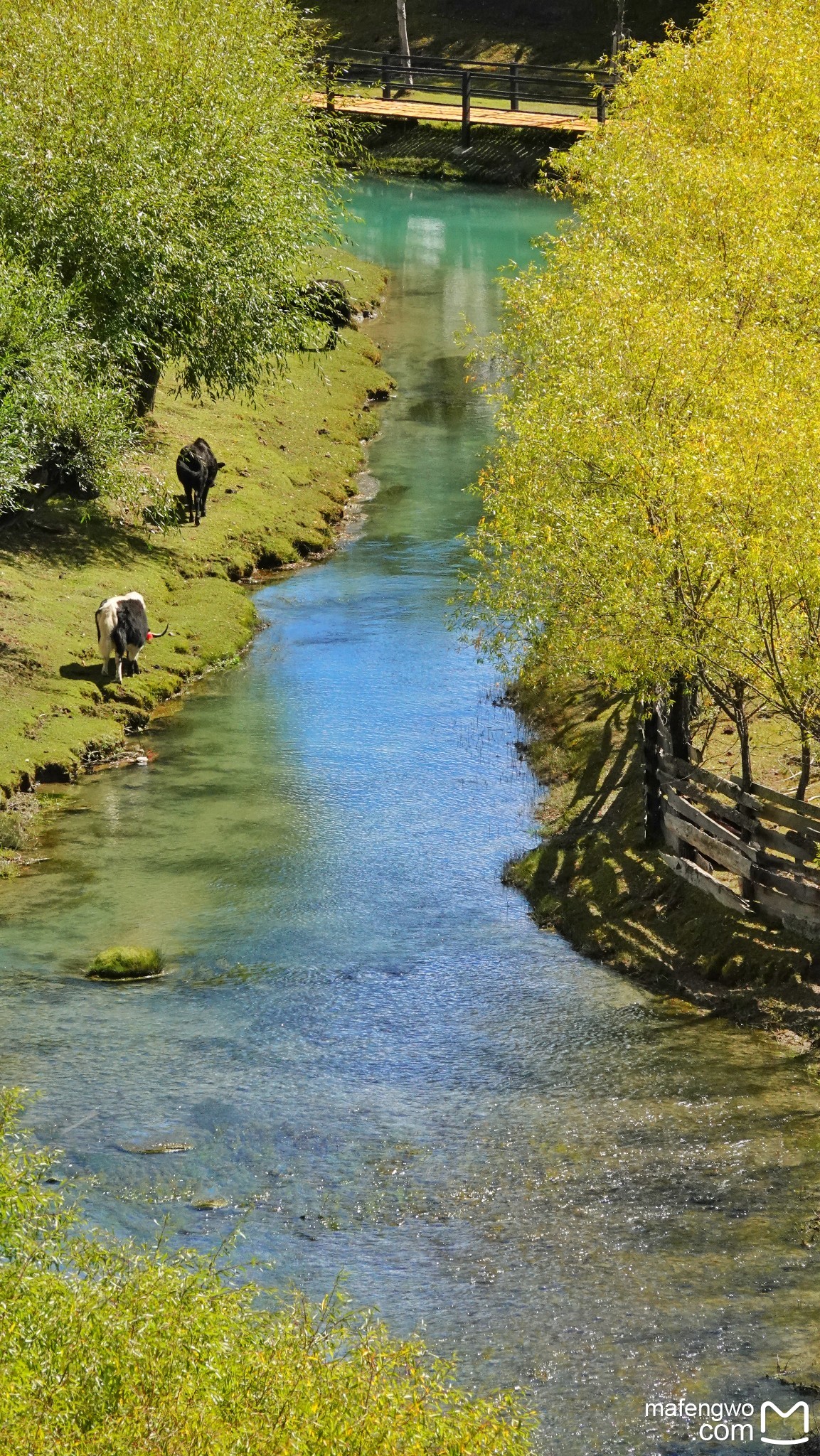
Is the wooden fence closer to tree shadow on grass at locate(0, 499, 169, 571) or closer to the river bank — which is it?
the river bank

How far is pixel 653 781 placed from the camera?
23.7 meters

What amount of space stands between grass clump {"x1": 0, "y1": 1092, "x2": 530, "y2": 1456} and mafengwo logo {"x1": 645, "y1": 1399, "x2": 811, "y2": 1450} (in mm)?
1762

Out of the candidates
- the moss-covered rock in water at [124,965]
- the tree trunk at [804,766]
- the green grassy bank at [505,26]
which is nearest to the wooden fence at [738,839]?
the tree trunk at [804,766]

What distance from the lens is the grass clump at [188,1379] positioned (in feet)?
28.2

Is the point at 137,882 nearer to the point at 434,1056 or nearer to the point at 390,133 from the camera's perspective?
the point at 434,1056

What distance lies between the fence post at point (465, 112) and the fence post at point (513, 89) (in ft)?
8.48

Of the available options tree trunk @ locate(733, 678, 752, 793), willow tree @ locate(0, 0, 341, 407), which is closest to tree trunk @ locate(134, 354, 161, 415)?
willow tree @ locate(0, 0, 341, 407)

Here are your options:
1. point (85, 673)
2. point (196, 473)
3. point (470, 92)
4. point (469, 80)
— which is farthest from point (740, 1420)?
point (469, 80)

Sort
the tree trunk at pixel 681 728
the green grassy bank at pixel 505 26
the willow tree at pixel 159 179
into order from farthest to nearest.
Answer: the green grassy bank at pixel 505 26 → the willow tree at pixel 159 179 → the tree trunk at pixel 681 728

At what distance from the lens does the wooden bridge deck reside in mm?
83812

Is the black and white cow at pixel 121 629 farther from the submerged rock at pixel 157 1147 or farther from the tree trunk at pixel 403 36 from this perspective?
the tree trunk at pixel 403 36

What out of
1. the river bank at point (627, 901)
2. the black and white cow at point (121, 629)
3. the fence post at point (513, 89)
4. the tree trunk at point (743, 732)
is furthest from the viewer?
the fence post at point (513, 89)

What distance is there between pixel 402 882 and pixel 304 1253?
10.1m

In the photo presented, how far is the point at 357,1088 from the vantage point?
1805 centimetres
